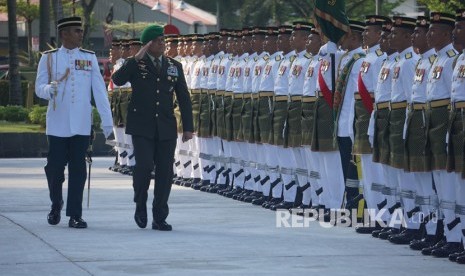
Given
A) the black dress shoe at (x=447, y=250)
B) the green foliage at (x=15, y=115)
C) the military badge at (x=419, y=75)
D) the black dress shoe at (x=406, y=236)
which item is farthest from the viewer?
the green foliage at (x=15, y=115)

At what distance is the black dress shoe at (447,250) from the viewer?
13.4 m

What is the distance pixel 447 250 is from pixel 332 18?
13.4 feet

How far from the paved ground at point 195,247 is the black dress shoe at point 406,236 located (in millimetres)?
135

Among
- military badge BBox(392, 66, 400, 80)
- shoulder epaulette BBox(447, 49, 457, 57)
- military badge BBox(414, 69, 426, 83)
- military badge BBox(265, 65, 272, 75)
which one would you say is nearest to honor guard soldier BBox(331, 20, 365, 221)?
military badge BBox(392, 66, 400, 80)

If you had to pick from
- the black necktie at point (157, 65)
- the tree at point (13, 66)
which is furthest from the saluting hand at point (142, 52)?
the tree at point (13, 66)

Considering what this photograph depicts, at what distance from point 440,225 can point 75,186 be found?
408cm

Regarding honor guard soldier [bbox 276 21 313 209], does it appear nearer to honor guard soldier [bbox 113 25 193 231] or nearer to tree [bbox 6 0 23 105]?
honor guard soldier [bbox 113 25 193 231]

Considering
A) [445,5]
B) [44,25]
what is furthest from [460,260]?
[44,25]

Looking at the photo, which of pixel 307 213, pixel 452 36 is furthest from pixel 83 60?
pixel 452 36

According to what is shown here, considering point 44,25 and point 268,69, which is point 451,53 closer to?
point 268,69

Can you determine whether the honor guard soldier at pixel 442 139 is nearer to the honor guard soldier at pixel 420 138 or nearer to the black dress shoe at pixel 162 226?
the honor guard soldier at pixel 420 138

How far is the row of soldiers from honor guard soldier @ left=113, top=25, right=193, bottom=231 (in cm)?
182

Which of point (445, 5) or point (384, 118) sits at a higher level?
point (445, 5)

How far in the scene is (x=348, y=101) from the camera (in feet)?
53.1
